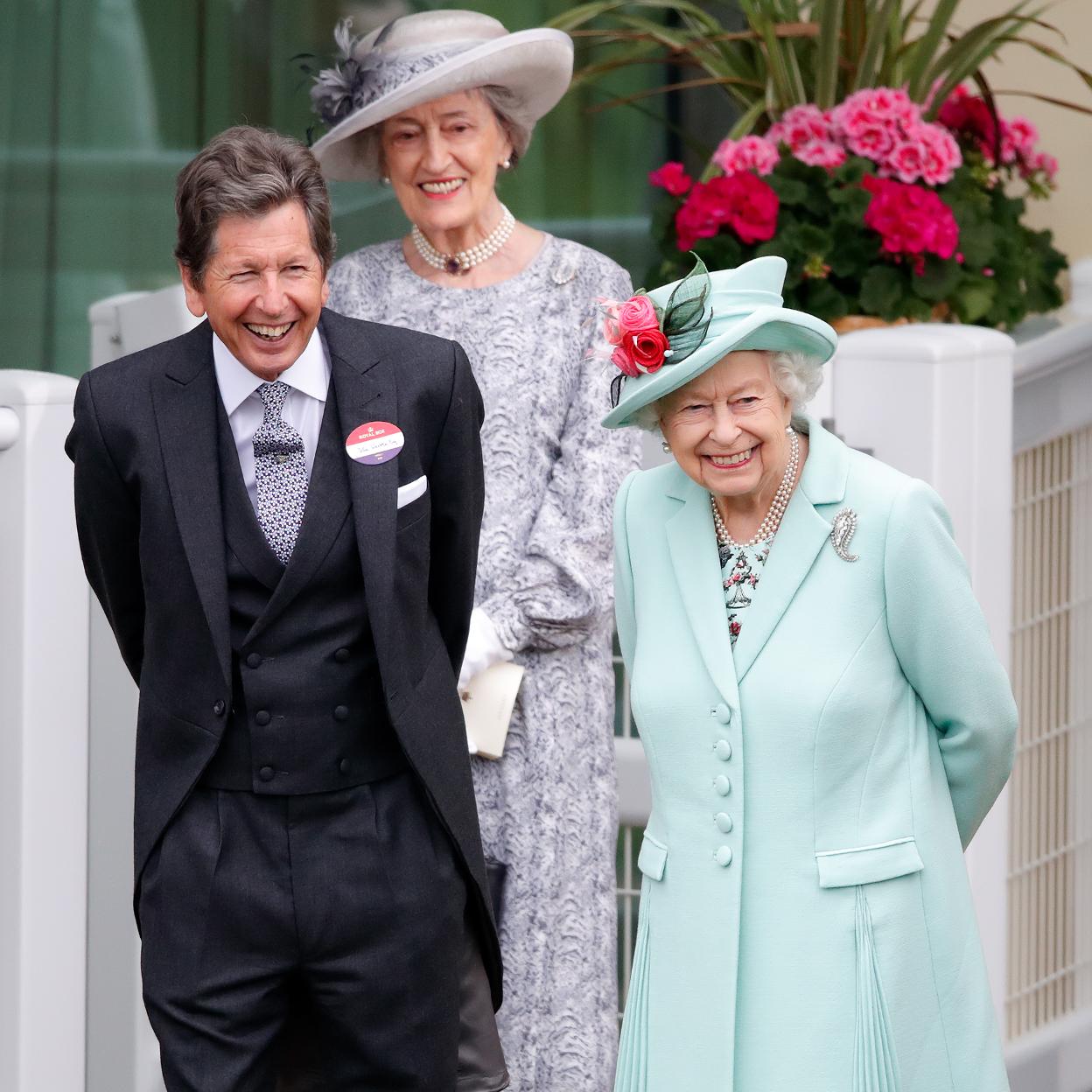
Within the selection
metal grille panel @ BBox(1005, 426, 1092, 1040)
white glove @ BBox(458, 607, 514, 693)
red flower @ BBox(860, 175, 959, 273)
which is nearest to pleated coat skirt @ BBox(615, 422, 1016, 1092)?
white glove @ BBox(458, 607, 514, 693)

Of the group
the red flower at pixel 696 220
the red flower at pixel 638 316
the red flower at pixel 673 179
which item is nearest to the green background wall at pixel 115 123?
the red flower at pixel 673 179

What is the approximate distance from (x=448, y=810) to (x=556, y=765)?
2.11 ft

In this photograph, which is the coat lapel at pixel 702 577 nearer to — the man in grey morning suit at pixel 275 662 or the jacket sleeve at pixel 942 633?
the jacket sleeve at pixel 942 633

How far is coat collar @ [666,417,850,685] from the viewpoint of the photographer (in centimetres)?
245

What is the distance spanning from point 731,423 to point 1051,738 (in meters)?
2.08

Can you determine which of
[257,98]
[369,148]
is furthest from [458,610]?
[257,98]

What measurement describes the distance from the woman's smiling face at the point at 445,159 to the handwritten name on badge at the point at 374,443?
0.82 m

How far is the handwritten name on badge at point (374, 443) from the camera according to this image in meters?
2.52

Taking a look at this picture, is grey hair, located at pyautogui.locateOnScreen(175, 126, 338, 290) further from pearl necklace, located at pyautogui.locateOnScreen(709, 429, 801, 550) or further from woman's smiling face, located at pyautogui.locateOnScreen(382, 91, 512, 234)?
woman's smiling face, located at pyautogui.locateOnScreen(382, 91, 512, 234)

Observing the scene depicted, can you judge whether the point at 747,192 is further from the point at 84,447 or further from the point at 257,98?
the point at 84,447

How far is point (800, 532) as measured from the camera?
2.46m

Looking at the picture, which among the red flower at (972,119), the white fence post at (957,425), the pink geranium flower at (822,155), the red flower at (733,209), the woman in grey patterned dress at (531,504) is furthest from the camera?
the red flower at (972,119)

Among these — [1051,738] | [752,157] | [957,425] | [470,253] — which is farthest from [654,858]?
[752,157]

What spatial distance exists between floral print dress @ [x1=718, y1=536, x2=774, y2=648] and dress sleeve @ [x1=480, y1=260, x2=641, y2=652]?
0.62 meters
